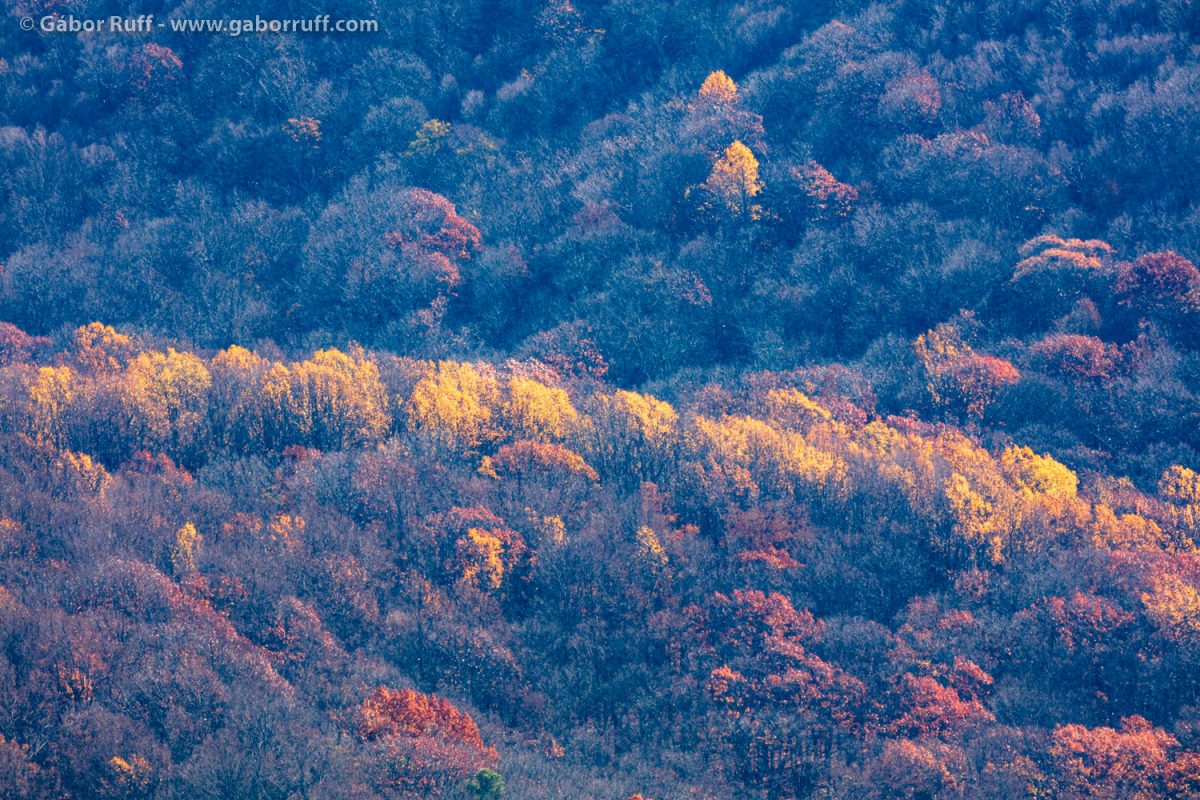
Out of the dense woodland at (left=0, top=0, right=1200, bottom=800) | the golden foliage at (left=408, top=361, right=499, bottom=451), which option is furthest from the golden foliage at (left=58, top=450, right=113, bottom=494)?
the golden foliage at (left=408, top=361, right=499, bottom=451)

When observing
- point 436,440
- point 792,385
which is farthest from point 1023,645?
point 436,440

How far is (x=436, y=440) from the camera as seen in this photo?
3123 inches

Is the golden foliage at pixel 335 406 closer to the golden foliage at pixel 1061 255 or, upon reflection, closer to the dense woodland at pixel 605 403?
the dense woodland at pixel 605 403

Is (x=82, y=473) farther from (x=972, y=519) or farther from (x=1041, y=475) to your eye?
(x=1041, y=475)

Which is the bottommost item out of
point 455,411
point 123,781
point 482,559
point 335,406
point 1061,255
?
point 123,781

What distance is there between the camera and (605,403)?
274ft

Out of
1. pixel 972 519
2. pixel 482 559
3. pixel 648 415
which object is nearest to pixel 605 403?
pixel 648 415

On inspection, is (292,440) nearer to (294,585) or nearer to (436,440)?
(436,440)

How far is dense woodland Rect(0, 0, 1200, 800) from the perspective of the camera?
59750 mm

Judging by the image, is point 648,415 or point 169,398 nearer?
point 648,415

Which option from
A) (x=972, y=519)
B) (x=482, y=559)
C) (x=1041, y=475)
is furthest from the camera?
(x=1041, y=475)

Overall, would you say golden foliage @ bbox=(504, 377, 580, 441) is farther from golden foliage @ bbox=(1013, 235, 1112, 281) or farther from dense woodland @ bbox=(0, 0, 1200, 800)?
golden foliage @ bbox=(1013, 235, 1112, 281)

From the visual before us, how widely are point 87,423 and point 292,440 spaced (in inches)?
453

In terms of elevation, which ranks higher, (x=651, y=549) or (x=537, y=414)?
(x=537, y=414)
